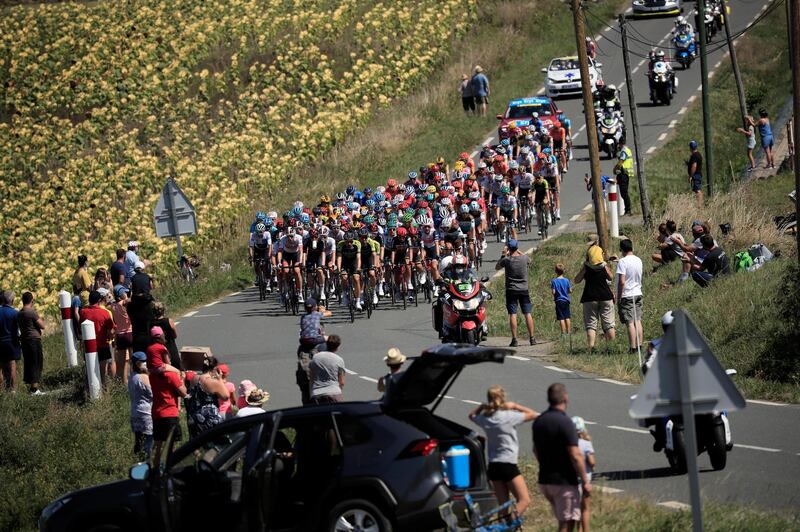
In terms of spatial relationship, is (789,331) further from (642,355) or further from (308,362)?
(308,362)

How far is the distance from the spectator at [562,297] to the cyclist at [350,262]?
196 inches

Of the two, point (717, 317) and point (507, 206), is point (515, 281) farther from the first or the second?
point (507, 206)

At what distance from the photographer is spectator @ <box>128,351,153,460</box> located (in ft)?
56.3

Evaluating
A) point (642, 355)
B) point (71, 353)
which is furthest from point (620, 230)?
point (71, 353)

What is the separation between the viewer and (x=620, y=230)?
33.3 metres

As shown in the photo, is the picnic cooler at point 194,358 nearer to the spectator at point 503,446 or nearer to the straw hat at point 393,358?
the straw hat at point 393,358

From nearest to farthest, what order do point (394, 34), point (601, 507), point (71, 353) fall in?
1. point (601, 507)
2. point (71, 353)
3. point (394, 34)

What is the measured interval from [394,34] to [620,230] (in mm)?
23992

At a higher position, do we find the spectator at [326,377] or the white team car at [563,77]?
the white team car at [563,77]

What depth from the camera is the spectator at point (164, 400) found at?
1666 centimetres

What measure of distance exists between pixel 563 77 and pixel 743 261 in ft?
79.9

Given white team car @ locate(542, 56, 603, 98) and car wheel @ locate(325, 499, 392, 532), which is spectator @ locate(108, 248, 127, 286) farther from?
white team car @ locate(542, 56, 603, 98)

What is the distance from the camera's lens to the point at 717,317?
74.1 feet

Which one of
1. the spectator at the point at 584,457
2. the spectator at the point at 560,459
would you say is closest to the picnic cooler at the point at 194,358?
the spectator at the point at 584,457
